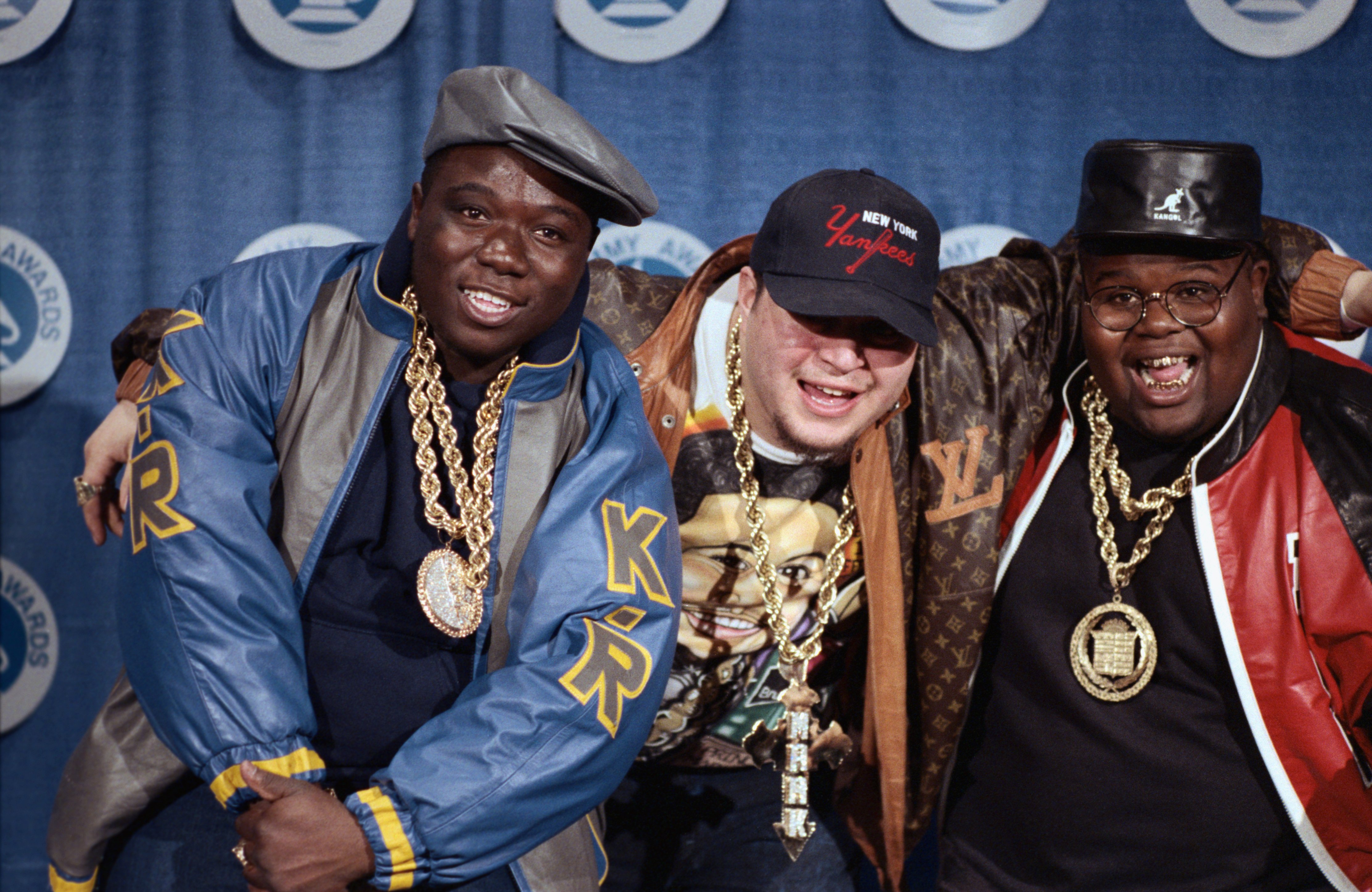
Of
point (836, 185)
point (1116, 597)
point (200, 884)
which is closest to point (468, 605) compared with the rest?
point (200, 884)

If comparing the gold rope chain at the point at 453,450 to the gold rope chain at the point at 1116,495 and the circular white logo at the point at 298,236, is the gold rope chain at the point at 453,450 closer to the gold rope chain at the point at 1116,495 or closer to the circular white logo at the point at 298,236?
the gold rope chain at the point at 1116,495

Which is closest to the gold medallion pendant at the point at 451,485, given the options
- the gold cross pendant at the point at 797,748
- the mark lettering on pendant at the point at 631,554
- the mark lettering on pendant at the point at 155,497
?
the mark lettering on pendant at the point at 631,554

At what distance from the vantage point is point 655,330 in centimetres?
208

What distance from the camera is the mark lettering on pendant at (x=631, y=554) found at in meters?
1.56

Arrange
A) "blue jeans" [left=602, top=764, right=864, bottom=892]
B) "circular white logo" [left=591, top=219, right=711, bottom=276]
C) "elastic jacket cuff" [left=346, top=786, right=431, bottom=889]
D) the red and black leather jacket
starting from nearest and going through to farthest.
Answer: "elastic jacket cuff" [left=346, top=786, right=431, bottom=889], the red and black leather jacket, "blue jeans" [left=602, top=764, right=864, bottom=892], "circular white logo" [left=591, top=219, right=711, bottom=276]

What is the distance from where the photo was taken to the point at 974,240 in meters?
2.75

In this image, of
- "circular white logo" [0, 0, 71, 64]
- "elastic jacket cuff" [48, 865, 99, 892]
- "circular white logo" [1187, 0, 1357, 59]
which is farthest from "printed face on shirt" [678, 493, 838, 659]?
"circular white logo" [0, 0, 71, 64]

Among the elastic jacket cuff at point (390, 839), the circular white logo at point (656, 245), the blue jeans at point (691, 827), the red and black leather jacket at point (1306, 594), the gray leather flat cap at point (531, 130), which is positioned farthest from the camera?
the circular white logo at point (656, 245)

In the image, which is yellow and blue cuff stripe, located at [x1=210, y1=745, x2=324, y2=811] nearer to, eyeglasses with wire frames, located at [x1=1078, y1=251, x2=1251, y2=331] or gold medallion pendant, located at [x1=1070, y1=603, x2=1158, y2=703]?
gold medallion pendant, located at [x1=1070, y1=603, x2=1158, y2=703]

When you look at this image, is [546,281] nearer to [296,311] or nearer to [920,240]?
[296,311]

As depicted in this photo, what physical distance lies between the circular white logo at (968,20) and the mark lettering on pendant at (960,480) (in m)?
1.10

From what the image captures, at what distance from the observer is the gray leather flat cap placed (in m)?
1.52

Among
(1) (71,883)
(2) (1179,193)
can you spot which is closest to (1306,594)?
(2) (1179,193)

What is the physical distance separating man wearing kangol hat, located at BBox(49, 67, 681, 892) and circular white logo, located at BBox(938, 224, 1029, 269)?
1287 millimetres
